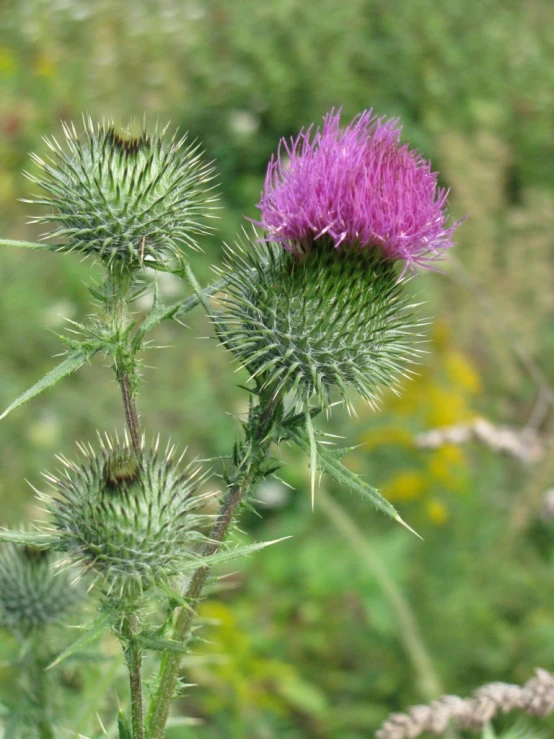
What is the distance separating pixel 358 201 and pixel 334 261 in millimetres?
209

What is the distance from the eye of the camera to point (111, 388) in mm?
6430

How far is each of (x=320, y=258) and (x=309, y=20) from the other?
7.99 meters

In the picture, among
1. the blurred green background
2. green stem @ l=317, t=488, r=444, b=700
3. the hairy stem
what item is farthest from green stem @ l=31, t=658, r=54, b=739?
green stem @ l=317, t=488, r=444, b=700

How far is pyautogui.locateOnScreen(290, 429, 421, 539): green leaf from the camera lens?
6.68 feet

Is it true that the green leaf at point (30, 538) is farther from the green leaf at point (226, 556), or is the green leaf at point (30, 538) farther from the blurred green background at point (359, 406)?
the blurred green background at point (359, 406)

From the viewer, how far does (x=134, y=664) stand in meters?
1.98

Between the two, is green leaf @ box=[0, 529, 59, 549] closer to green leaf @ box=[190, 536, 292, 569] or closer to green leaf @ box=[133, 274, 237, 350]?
green leaf @ box=[190, 536, 292, 569]

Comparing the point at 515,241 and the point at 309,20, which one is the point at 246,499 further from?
the point at 309,20

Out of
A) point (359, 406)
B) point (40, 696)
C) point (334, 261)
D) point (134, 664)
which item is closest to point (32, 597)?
point (40, 696)

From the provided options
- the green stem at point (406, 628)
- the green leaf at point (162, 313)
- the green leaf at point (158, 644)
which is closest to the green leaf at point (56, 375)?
the green leaf at point (162, 313)

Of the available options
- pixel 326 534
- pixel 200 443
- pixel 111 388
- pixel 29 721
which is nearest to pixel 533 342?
pixel 326 534

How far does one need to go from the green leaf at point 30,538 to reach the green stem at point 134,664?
27cm

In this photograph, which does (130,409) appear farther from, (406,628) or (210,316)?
(406,628)

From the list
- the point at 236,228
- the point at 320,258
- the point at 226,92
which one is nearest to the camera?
the point at 320,258
